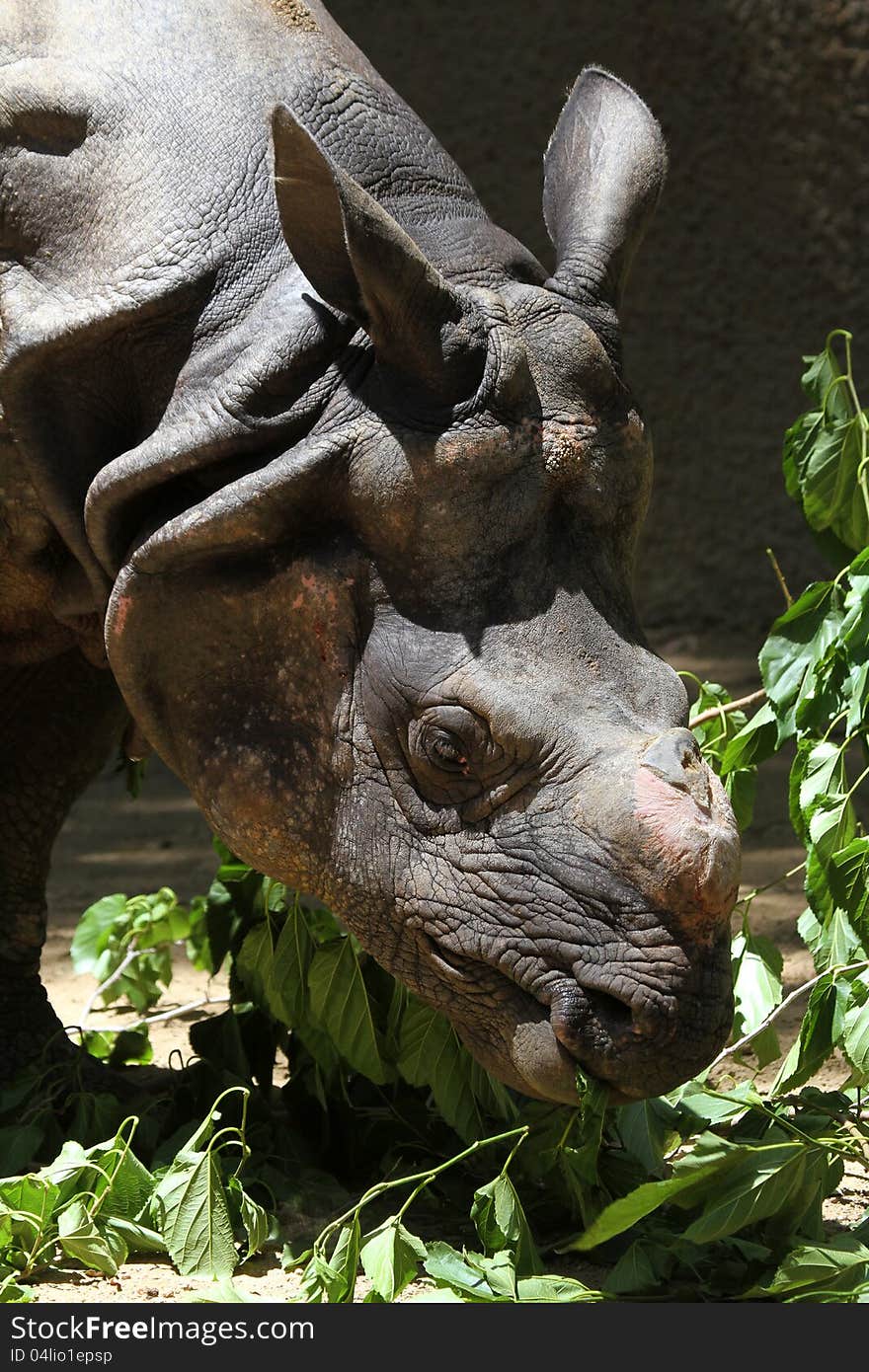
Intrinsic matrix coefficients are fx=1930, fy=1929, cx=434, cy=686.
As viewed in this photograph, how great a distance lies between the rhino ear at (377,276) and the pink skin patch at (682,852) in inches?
27.7

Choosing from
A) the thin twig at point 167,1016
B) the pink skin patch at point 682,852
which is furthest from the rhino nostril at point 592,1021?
the thin twig at point 167,1016

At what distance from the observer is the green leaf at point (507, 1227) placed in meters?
2.98

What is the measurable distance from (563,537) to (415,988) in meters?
0.75

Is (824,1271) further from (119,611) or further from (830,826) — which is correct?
(119,611)

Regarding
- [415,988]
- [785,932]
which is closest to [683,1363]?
[415,988]

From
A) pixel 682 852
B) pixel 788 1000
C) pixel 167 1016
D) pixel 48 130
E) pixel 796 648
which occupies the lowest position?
pixel 167 1016

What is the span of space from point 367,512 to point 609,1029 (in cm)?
86

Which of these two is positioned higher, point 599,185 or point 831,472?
point 599,185

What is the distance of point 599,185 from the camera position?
11.2 ft

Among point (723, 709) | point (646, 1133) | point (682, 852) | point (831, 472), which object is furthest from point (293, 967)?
point (831, 472)

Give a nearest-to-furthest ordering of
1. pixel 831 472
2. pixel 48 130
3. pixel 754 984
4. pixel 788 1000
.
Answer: pixel 48 130, pixel 788 1000, pixel 754 984, pixel 831 472

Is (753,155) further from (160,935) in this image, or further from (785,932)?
(160,935)

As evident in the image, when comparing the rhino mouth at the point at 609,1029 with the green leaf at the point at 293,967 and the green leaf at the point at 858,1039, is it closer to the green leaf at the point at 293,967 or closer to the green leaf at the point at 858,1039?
the green leaf at the point at 858,1039

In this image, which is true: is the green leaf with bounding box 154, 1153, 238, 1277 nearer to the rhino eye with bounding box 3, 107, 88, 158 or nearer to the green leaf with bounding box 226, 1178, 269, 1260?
the green leaf with bounding box 226, 1178, 269, 1260
